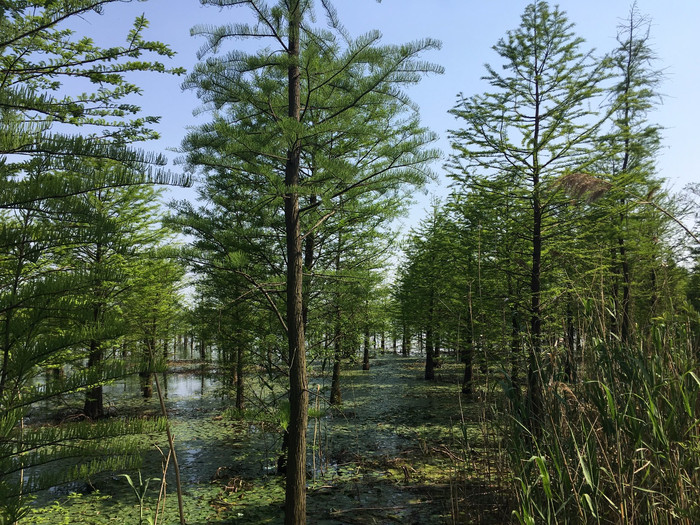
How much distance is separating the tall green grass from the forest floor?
0.75 metres

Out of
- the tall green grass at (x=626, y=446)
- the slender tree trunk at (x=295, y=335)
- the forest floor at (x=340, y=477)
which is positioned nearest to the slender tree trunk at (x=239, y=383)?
the forest floor at (x=340, y=477)

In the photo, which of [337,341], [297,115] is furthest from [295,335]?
[337,341]

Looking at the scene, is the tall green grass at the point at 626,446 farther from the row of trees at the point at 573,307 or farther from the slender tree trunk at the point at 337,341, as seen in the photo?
the slender tree trunk at the point at 337,341

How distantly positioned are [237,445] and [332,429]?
2.16m

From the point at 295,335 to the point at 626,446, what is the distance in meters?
3.19

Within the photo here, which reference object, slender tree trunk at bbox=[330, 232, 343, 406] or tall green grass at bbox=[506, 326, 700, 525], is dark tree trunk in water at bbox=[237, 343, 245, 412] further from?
tall green grass at bbox=[506, 326, 700, 525]

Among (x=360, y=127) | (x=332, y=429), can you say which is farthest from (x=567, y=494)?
(x=332, y=429)

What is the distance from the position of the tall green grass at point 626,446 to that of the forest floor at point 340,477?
75cm

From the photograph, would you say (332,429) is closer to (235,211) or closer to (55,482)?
(235,211)

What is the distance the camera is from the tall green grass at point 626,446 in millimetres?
2623

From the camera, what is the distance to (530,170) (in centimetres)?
715

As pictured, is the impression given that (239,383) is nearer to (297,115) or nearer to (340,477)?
(340,477)

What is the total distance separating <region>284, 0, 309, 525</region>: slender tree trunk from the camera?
434 cm


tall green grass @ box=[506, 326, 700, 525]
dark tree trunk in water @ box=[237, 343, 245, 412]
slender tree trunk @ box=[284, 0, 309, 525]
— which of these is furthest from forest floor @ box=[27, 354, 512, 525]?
tall green grass @ box=[506, 326, 700, 525]
